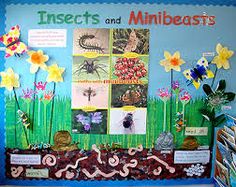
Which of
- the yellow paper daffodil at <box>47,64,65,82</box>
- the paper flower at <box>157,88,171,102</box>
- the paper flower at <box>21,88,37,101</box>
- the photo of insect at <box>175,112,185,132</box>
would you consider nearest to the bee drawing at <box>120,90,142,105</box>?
the paper flower at <box>157,88,171,102</box>

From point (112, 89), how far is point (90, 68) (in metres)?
0.15

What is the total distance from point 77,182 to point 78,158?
12 centimetres

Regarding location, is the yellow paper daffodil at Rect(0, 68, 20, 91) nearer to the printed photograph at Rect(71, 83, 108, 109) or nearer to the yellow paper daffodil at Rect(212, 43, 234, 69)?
the printed photograph at Rect(71, 83, 108, 109)

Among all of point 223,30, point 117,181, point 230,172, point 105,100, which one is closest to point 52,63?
point 105,100

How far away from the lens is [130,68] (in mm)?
1353

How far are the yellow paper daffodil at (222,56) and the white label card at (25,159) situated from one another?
Answer: 997 mm

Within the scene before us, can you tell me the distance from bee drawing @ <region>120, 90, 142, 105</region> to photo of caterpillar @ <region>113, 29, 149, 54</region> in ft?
0.64

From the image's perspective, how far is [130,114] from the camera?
1.37 m

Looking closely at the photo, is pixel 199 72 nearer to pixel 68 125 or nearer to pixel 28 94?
pixel 68 125

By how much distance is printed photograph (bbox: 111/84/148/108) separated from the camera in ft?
4.45

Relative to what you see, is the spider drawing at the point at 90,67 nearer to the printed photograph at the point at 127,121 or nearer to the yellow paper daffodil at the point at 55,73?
the yellow paper daffodil at the point at 55,73

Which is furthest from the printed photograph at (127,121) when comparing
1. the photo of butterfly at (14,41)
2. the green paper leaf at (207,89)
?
the photo of butterfly at (14,41)

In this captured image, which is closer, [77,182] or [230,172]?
[230,172]

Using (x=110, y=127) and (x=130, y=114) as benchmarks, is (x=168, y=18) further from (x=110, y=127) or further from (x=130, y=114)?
(x=110, y=127)
